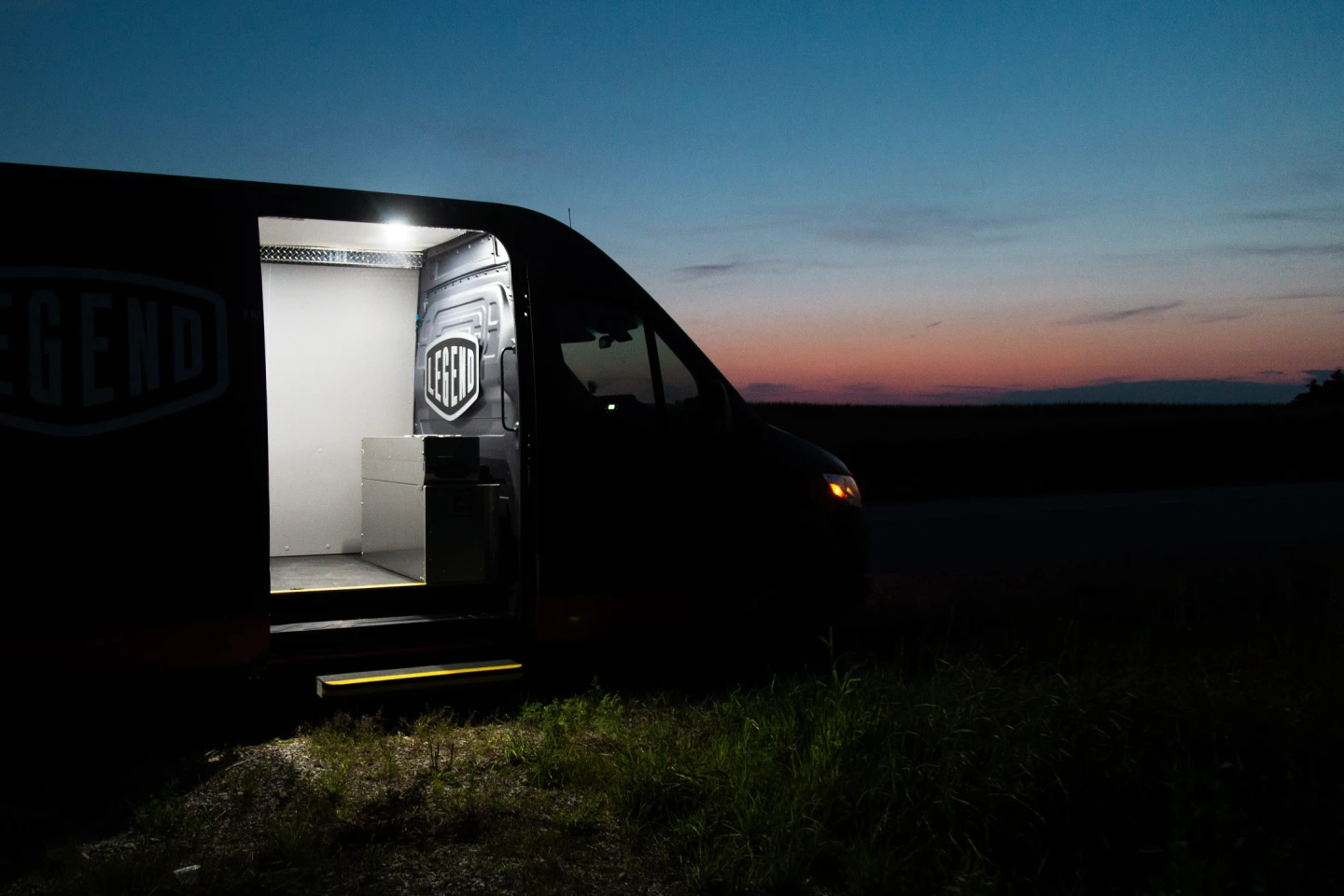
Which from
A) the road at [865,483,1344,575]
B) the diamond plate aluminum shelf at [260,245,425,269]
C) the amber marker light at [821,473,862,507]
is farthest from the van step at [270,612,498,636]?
the road at [865,483,1344,575]

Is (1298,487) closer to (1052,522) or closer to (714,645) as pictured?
(1052,522)

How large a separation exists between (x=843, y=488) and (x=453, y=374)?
2.27 meters

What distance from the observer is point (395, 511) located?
7.04 metres

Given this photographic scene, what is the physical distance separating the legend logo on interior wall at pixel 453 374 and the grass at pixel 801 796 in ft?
5.92

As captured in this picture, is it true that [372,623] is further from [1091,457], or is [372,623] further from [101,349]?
[1091,457]

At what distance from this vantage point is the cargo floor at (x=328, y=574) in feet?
20.7

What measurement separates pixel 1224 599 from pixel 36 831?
777 cm

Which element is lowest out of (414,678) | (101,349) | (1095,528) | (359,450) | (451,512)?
(1095,528)

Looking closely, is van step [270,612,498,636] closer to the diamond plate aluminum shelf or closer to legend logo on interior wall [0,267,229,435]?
legend logo on interior wall [0,267,229,435]

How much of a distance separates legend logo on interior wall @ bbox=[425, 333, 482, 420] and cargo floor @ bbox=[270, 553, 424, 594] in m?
0.99

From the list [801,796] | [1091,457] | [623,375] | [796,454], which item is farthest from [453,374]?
[1091,457]

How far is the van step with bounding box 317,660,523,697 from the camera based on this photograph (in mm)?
5465

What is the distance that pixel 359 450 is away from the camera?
7.86 meters

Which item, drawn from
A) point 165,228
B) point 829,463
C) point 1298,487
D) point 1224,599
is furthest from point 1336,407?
point 165,228
